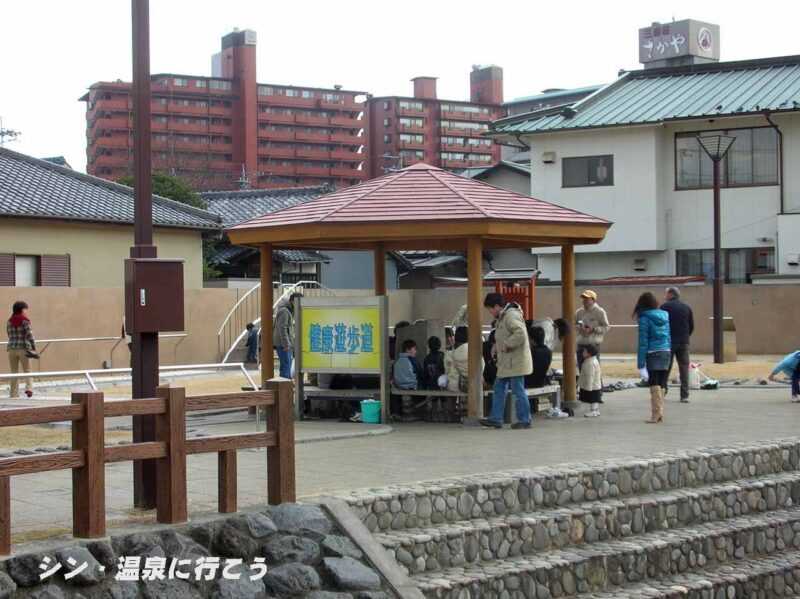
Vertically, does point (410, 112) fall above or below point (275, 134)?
above

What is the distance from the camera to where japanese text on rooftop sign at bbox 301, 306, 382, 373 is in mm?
13773

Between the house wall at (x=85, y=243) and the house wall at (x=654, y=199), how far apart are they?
12.1m

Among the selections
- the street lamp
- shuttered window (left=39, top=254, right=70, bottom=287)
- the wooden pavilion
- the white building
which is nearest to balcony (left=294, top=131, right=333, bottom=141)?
the white building

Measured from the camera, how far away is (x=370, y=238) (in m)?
13.4

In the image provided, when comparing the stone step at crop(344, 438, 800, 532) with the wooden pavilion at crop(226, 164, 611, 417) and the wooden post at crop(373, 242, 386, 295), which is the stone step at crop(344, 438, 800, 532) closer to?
the wooden pavilion at crop(226, 164, 611, 417)

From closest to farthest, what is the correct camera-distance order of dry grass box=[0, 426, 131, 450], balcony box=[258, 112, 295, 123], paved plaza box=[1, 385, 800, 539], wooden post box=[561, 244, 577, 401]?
paved plaza box=[1, 385, 800, 539]
dry grass box=[0, 426, 131, 450]
wooden post box=[561, 244, 577, 401]
balcony box=[258, 112, 295, 123]

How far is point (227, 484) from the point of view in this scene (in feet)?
Result: 25.0

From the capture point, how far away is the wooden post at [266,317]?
14.7 m

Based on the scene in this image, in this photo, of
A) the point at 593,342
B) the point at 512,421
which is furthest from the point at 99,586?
the point at 593,342

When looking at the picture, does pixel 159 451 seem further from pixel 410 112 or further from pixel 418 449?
pixel 410 112

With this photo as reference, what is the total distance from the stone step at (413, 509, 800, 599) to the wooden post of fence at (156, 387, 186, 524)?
1.78 metres

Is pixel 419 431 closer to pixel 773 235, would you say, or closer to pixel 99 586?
pixel 99 586

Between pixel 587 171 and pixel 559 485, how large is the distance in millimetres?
26176

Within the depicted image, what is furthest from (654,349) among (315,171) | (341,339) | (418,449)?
(315,171)
